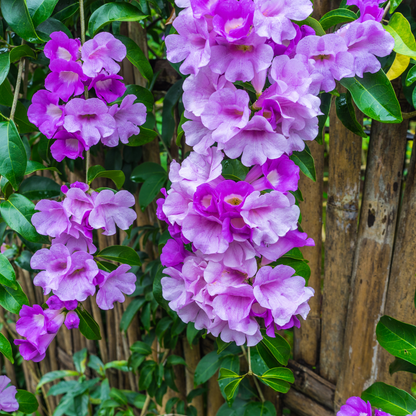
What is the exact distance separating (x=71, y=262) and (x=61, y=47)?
389 mm

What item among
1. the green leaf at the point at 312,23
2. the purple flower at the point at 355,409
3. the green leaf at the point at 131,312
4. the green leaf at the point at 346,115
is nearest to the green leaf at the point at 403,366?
the purple flower at the point at 355,409

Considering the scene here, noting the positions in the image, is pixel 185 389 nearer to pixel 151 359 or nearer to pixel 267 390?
pixel 151 359

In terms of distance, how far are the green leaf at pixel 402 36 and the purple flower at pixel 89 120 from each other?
0.49 metres

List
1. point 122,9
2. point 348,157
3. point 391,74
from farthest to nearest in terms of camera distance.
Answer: point 348,157
point 122,9
point 391,74

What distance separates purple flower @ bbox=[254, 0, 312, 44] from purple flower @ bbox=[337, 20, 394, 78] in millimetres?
82

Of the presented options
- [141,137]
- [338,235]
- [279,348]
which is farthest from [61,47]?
[338,235]

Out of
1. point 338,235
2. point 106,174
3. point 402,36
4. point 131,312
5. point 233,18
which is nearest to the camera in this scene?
point 233,18

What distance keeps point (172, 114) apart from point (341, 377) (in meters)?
0.93

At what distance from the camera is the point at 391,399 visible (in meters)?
0.78

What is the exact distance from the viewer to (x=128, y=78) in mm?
1209

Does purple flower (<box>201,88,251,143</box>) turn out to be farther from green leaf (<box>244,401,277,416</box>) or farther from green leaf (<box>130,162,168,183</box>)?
green leaf (<box>244,401,277,416</box>)

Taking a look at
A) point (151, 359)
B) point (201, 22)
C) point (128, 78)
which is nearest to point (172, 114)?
point (128, 78)

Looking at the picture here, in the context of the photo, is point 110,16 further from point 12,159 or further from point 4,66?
point 12,159

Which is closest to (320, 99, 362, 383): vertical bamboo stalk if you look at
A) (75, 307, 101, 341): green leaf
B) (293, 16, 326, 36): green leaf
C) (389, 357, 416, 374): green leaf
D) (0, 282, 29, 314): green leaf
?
(389, 357, 416, 374): green leaf
